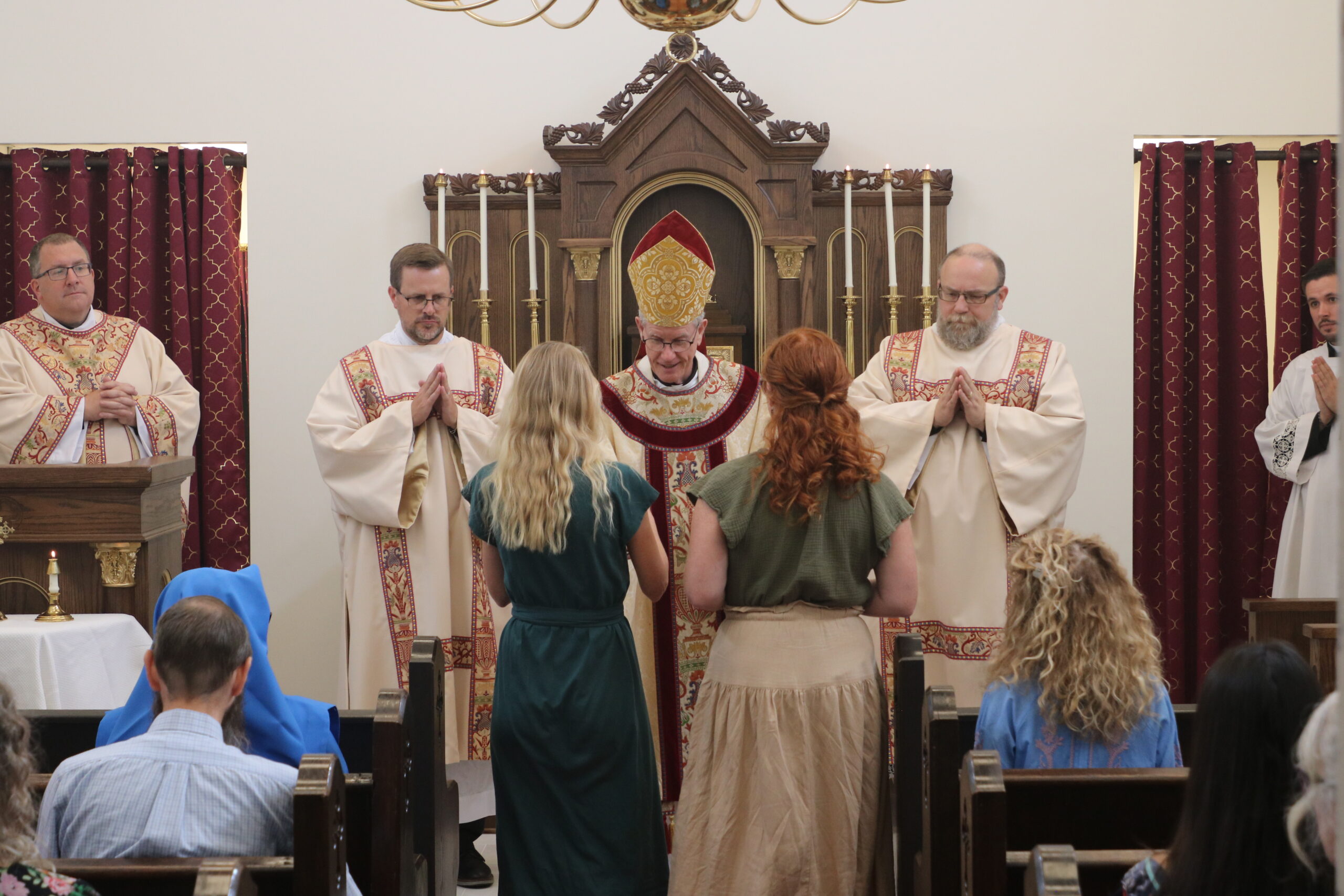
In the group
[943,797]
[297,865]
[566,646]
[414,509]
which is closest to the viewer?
[297,865]

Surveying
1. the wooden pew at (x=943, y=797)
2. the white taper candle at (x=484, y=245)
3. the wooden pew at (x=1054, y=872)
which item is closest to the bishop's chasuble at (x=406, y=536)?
the white taper candle at (x=484, y=245)

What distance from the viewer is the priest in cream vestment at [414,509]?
4641 millimetres

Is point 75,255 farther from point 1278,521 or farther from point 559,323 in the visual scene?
point 1278,521

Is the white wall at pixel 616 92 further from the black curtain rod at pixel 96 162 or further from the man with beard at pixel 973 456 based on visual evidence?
the man with beard at pixel 973 456

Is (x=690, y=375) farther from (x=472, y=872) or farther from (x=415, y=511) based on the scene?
(x=472, y=872)


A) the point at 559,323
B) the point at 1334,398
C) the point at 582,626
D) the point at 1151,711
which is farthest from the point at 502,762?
the point at 1334,398

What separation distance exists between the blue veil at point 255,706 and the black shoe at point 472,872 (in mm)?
1787

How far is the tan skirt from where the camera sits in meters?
3.14

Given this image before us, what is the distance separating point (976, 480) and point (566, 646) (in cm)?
200

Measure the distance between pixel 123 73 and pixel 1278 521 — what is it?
5603 mm

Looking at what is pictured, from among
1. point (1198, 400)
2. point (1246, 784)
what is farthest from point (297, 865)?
point (1198, 400)

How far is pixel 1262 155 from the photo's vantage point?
5.96 m

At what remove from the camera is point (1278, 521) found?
19.6 feet

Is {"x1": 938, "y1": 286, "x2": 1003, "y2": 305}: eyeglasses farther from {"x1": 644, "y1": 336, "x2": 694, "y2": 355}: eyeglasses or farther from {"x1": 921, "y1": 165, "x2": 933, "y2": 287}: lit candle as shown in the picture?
{"x1": 644, "y1": 336, "x2": 694, "y2": 355}: eyeglasses
